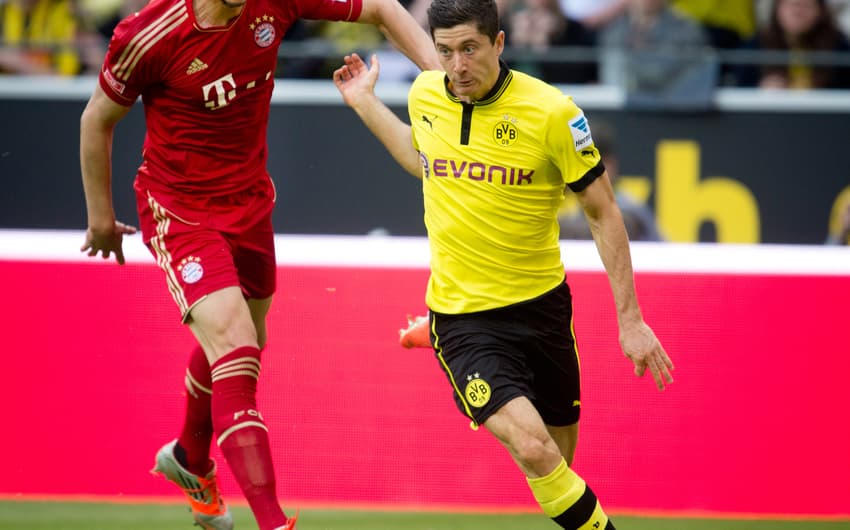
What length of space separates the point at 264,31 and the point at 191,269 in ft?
3.09

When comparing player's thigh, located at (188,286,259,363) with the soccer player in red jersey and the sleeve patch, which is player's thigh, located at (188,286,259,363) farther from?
the sleeve patch

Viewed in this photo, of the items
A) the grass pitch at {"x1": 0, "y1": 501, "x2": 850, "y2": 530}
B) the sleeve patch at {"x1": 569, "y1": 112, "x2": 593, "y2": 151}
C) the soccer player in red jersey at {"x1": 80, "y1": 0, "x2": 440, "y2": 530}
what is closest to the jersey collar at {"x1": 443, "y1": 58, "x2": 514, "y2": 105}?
the sleeve patch at {"x1": 569, "y1": 112, "x2": 593, "y2": 151}

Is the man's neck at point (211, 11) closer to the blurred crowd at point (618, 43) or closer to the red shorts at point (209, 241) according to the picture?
the red shorts at point (209, 241)

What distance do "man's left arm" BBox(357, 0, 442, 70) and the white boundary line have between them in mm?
994

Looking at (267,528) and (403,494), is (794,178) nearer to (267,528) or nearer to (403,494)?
(403,494)

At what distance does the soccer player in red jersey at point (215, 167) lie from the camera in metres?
4.66

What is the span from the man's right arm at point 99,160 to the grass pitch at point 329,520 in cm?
130

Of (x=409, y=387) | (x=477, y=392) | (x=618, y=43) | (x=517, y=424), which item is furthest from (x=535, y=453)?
(x=618, y=43)

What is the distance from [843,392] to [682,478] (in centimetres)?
80

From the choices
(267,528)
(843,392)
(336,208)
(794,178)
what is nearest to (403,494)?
(267,528)

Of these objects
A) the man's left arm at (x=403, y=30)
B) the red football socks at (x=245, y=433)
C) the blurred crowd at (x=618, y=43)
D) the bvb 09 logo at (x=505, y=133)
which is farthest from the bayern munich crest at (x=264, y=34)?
the blurred crowd at (x=618, y=43)

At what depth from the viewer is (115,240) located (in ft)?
17.0

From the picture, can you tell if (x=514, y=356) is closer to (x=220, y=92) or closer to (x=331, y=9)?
(x=220, y=92)

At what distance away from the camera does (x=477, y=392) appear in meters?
4.48
